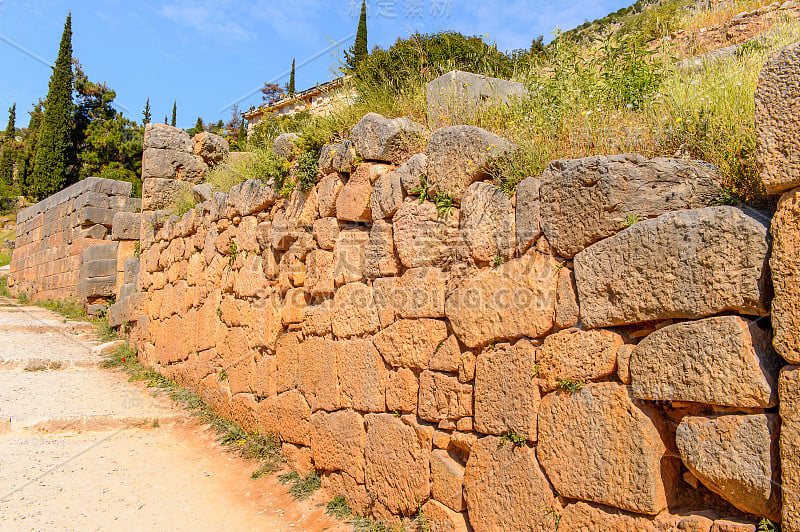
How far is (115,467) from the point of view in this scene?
189 inches

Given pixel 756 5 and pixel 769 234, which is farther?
pixel 756 5

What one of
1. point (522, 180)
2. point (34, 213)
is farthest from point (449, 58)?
point (34, 213)

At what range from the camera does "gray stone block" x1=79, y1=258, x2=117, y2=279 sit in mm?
10578

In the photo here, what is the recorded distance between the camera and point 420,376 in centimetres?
345

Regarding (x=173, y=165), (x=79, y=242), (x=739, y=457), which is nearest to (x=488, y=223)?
(x=739, y=457)

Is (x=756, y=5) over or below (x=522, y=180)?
over

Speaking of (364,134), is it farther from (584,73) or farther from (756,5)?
(756,5)

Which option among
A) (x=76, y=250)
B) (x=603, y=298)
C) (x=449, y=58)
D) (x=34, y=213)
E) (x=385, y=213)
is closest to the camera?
(x=603, y=298)

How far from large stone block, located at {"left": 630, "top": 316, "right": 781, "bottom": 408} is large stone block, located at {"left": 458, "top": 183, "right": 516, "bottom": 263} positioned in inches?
35.5

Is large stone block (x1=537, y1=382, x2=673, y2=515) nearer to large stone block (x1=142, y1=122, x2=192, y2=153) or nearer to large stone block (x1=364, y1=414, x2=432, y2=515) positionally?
large stone block (x1=364, y1=414, x2=432, y2=515)

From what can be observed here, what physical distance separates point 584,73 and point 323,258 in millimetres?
2255

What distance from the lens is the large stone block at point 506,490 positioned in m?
2.59

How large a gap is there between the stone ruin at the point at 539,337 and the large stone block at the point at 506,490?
1cm

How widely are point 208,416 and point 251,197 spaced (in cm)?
231
